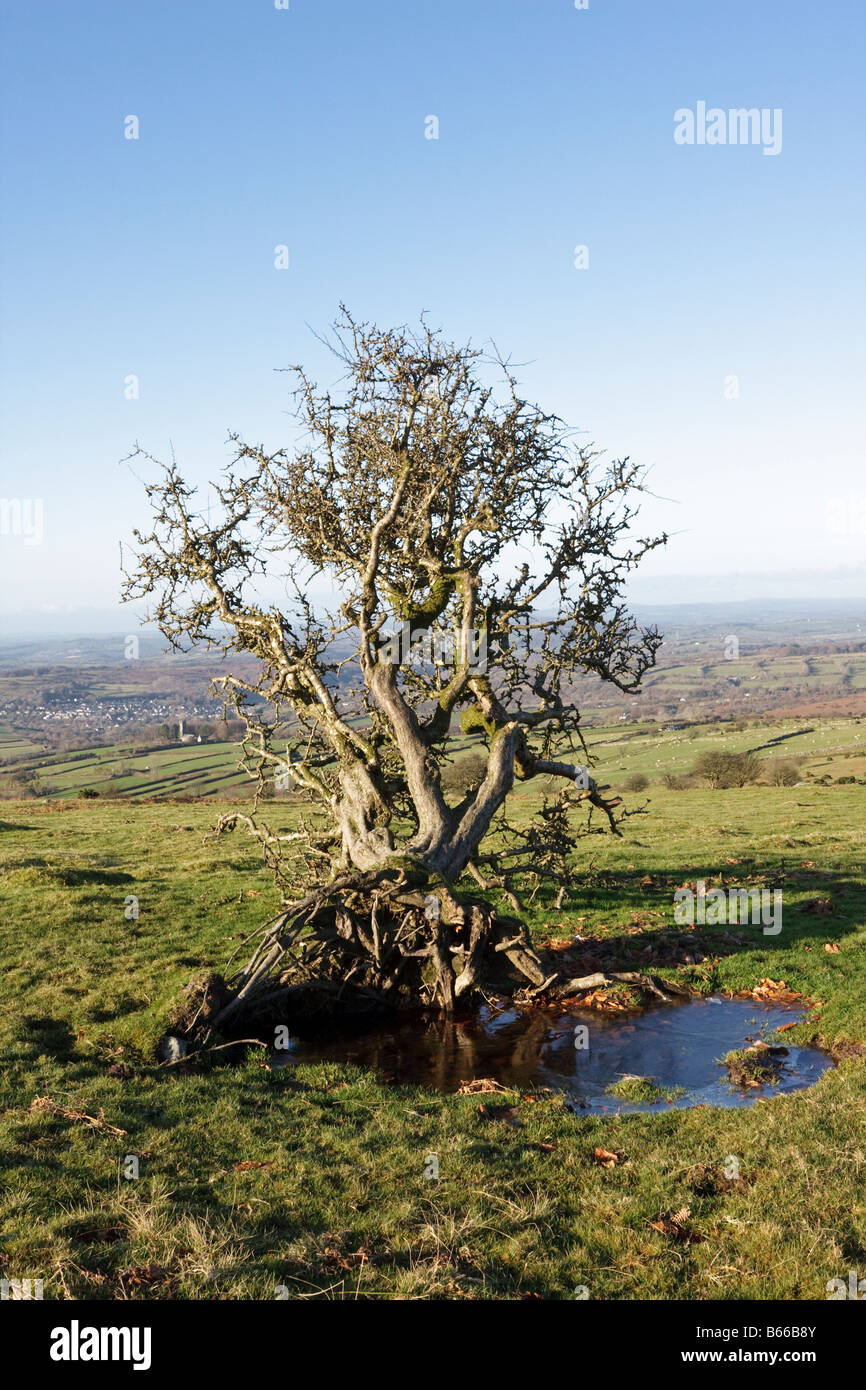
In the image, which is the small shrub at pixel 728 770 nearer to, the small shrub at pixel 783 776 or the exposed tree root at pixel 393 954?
the small shrub at pixel 783 776

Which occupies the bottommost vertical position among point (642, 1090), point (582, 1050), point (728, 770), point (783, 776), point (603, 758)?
point (603, 758)

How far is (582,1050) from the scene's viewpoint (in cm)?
1403

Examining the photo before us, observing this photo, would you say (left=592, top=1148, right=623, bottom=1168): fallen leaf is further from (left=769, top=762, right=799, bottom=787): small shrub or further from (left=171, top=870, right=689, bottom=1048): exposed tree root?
(left=769, top=762, right=799, bottom=787): small shrub

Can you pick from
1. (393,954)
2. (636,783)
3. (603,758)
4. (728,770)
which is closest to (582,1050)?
(393,954)

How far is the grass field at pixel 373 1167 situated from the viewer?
24.1 feet

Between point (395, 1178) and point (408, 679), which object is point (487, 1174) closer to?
point (395, 1178)

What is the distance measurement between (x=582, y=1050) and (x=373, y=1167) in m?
5.47

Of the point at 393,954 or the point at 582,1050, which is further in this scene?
the point at 393,954

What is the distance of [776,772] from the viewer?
5888 cm

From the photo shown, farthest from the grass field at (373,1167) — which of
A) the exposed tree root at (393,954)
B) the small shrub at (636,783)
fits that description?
the small shrub at (636,783)

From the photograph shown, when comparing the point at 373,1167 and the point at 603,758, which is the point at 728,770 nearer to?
the point at 603,758

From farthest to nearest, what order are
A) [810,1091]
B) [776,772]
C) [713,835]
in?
[776,772] → [713,835] → [810,1091]

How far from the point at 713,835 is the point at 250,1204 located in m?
29.0
